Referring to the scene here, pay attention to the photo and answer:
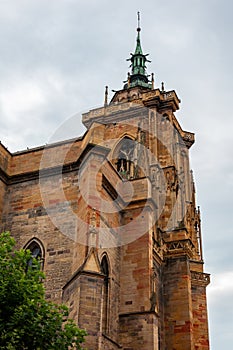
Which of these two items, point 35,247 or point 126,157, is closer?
point 35,247

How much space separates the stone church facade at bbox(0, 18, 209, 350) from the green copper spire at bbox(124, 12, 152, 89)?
19711mm

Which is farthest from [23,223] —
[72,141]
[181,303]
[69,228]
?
[181,303]

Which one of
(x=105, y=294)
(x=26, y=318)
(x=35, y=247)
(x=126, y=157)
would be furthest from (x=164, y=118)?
(x=26, y=318)

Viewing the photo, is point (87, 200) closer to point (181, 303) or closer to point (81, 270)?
point (81, 270)

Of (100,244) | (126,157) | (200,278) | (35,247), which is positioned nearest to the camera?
(100,244)

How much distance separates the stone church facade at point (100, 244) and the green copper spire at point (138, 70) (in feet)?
64.7

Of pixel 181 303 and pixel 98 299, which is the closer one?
pixel 98 299

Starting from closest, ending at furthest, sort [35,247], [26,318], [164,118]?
[26,318] < [35,247] < [164,118]

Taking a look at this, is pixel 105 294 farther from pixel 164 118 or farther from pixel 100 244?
pixel 164 118

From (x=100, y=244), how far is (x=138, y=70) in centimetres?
3393

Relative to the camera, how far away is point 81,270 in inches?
548

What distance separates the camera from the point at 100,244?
16.2 metres

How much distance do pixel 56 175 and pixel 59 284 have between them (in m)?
3.84

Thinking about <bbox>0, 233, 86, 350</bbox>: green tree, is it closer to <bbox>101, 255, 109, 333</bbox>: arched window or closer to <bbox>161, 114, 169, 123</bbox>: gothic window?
<bbox>101, 255, 109, 333</bbox>: arched window
